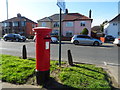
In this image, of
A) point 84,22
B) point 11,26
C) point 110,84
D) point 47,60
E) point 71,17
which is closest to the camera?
point 110,84

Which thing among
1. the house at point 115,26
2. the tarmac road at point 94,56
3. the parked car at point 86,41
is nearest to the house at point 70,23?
the house at point 115,26

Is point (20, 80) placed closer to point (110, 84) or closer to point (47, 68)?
point (47, 68)

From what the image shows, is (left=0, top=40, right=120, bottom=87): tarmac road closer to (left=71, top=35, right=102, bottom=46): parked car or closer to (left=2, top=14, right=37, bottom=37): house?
(left=71, top=35, right=102, bottom=46): parked car

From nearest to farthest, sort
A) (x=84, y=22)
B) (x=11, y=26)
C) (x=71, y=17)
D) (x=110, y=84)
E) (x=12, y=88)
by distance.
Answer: (x=12, y=88) < (x=110, y=84) < (x=84, y=22) < (x=71, y=17) < (x=11, y=26)

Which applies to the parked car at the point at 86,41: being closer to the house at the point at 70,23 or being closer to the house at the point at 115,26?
the house at the point at 70,23

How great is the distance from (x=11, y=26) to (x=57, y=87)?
160 feet

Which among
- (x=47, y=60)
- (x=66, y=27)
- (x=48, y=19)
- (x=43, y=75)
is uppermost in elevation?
(x=48, y=19)

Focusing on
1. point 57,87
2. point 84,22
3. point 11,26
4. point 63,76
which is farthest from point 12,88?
point 11,26

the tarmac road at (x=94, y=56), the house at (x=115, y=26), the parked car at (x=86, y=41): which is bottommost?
the tarmac road at (x=94, y=56)

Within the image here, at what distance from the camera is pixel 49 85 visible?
11.2ft

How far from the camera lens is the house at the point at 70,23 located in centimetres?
3195

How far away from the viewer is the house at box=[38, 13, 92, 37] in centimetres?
3195

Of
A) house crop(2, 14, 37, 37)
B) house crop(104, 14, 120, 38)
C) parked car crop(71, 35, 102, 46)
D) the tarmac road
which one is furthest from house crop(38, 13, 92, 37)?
the tarmac road

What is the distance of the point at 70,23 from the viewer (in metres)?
33.4
